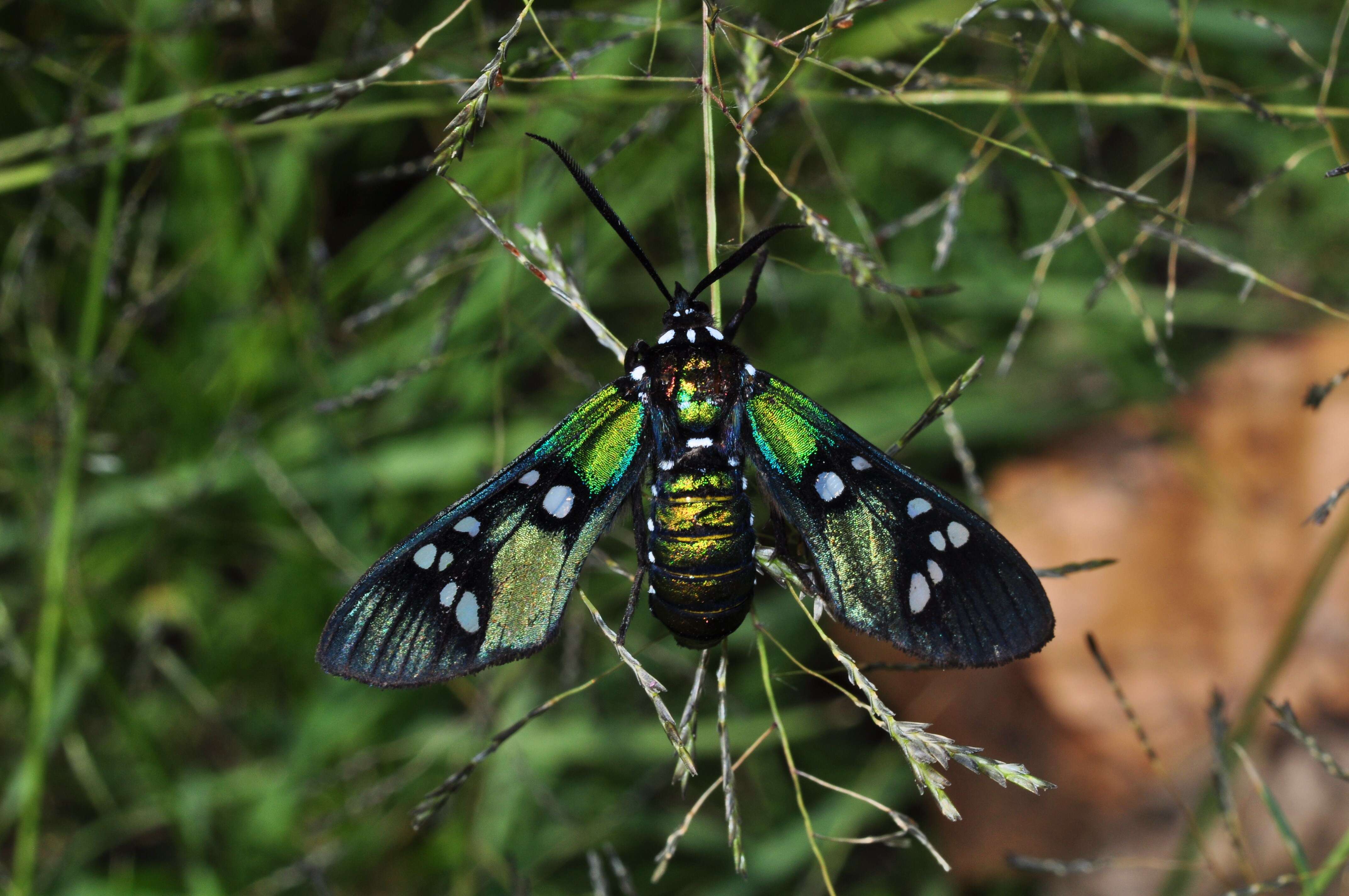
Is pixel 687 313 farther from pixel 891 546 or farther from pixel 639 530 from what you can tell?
pixel 891 546

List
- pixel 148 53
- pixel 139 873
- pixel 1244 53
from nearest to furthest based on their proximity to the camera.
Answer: pixel 148 53, pixel 139 873, pixel 1244 53

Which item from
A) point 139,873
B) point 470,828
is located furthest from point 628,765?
point 139,873

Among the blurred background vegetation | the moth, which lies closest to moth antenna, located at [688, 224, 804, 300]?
the moth

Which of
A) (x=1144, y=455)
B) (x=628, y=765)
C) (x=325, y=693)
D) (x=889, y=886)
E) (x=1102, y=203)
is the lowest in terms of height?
(x=889, y=886)

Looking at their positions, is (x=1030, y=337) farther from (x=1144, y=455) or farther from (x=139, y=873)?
(x=139, y=873)

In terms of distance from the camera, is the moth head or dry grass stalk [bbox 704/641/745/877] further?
the moth head

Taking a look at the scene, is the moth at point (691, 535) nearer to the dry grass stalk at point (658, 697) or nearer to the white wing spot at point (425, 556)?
the white wing spot at point (425, 556)

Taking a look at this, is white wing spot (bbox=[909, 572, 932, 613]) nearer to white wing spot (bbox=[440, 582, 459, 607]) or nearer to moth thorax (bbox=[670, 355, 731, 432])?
moth thorax (bbox=[670, 355, 731, 432])
